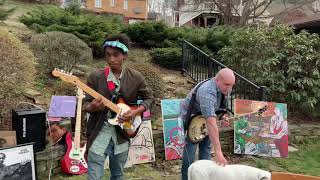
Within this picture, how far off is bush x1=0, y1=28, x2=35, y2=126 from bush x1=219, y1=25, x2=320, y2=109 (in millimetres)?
4769

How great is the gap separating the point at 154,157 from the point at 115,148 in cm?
236

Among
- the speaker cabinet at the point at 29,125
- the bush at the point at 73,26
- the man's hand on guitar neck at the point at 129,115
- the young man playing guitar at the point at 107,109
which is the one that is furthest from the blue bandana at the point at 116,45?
the bush at the point at 73,26

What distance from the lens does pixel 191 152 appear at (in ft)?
15.3

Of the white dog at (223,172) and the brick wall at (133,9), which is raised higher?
the brick wall at (133,9)

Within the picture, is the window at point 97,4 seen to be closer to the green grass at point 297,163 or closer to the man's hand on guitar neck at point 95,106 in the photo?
the green grass at point 297,163

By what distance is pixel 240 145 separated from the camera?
6637 millimetres

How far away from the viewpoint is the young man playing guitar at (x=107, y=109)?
3.62m

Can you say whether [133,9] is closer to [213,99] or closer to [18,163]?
[18,163]

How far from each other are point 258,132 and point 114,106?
3631 millimetres

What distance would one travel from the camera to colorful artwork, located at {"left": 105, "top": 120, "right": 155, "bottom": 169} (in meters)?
5.88

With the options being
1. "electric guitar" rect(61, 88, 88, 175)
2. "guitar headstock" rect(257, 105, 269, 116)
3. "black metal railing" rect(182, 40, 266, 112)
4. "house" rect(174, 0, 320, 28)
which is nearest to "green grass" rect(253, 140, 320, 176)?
"guitar headstock" rect(257, 105, 269, 116)

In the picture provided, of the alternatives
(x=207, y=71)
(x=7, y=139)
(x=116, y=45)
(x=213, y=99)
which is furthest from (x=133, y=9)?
(x=116, y=45)

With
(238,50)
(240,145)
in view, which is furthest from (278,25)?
(240,145)

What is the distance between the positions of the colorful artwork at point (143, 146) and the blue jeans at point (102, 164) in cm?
195
